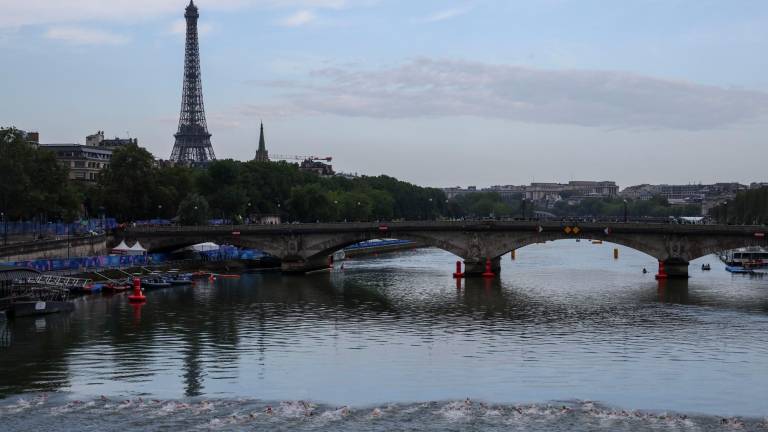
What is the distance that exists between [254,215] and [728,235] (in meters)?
90.2

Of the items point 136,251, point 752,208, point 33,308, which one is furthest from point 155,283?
point 752,208

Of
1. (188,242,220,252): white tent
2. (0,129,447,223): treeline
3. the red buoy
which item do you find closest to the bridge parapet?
(188,242,220,252): white tent

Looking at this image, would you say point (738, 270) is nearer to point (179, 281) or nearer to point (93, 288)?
point (179, 281)

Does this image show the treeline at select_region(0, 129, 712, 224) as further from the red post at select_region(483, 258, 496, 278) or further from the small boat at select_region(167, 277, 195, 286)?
the red post at select_region(483, 258, 496, 278)

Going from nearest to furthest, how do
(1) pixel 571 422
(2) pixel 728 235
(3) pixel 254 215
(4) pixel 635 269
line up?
1. (1) pixel 571 422
2. (2) pixel 728 235
3. (4) pixel 635 269
4. (3) pixel 254 215

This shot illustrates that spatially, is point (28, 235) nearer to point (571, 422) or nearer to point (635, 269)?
point (635, 269)

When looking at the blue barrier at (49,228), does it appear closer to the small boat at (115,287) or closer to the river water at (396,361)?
the small boat at (115,287)

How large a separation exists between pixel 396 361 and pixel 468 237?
4786 centimetres

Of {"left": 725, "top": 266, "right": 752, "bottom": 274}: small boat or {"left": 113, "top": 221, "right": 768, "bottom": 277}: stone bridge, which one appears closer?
{"left": 113, "top": 221, "right": 768, "bottom": 277}: stone bridge

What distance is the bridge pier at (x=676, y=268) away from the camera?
3484 inches

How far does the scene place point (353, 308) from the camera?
69688 millimetres

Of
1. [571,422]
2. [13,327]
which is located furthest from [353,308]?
[571,422]

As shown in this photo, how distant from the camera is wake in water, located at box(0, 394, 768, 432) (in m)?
34.9

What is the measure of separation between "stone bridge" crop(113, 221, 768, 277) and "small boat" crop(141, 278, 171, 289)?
53.0 ft
